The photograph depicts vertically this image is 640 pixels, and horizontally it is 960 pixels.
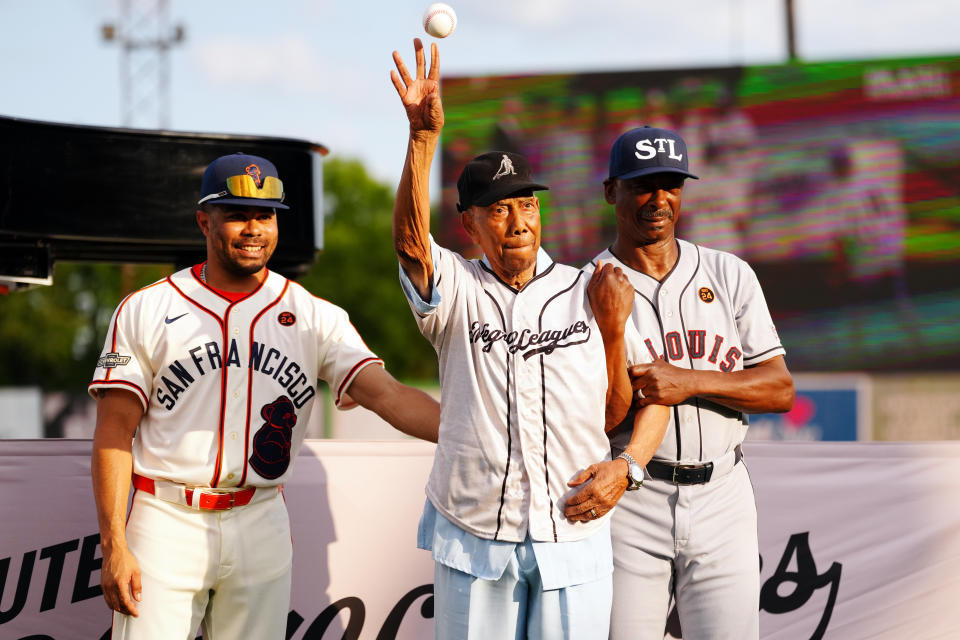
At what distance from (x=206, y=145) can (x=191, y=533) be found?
2.76 metres

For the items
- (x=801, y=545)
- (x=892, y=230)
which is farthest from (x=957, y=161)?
(x=801, y=545)

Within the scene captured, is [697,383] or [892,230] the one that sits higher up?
[892,230]

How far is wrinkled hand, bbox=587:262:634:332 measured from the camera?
2.98m

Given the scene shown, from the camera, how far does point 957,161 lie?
14906 millimetres

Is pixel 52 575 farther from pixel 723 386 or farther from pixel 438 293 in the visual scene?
pixel 723 386

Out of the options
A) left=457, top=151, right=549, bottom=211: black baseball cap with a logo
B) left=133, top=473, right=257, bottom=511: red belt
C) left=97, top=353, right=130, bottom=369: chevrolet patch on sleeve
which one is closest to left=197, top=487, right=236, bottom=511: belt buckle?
left=133, top=473, right=257, bottom=511: red belt

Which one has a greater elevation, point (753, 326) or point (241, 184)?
point (241, 184)

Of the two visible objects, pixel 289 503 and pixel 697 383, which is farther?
pixel 289 503

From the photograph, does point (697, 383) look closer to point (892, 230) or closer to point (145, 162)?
point (145, 162)

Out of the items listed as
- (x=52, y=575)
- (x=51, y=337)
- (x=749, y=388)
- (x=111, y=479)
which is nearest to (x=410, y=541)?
(x=52, y=575)

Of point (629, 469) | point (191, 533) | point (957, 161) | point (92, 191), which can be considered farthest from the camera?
point (957, 161)

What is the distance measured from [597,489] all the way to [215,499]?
121cm

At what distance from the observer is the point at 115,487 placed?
313 centimetres

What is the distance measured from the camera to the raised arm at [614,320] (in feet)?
9.80
